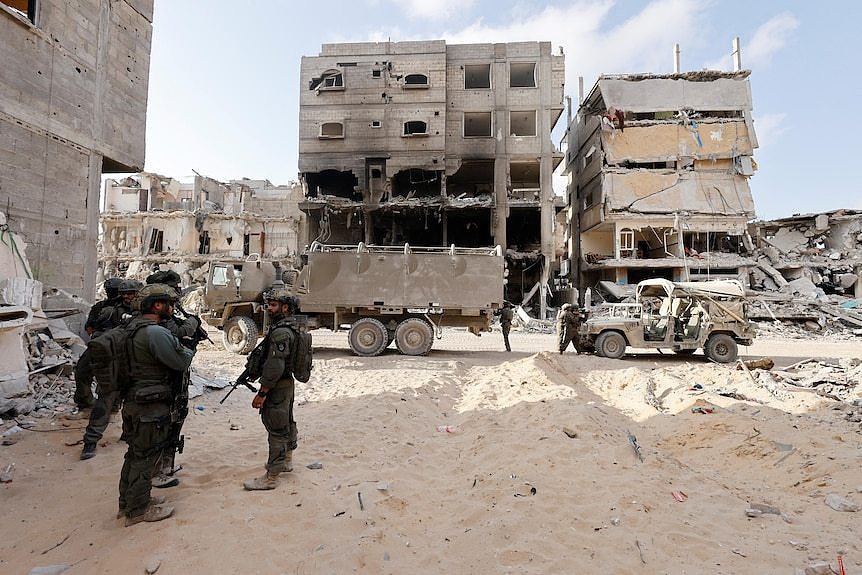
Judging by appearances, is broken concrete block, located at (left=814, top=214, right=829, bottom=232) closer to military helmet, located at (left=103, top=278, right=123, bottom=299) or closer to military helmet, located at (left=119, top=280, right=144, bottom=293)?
military helmet, located at (left=119, top=280, right=144, bottom=293)

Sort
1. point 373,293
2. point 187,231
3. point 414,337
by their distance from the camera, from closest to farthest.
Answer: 1. point 414,337
2. point 373,293
3. point 187,231

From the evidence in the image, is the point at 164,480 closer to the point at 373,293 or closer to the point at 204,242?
the point at 373,293

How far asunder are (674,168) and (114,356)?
28.1 metres

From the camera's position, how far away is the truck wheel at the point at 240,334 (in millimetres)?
10945

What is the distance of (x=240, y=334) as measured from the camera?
11156 millimetres

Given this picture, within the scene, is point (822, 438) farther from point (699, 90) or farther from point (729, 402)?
point (699, 90)

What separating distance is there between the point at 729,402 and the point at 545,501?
4455mm

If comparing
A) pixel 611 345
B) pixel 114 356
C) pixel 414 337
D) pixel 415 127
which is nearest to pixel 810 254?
pixel 611 345

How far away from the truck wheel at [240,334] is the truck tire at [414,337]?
369 cm

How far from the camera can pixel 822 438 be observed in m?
4.80

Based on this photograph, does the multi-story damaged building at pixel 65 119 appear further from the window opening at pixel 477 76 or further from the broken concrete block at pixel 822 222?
the broken concrete block at pixel 822 222

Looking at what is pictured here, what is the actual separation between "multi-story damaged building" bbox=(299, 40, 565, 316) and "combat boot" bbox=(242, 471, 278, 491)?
2009cm

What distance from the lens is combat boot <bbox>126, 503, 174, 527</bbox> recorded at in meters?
3.09

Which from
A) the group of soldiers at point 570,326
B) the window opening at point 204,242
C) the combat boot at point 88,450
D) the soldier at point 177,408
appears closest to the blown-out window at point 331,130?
the window opening at point 204,242
